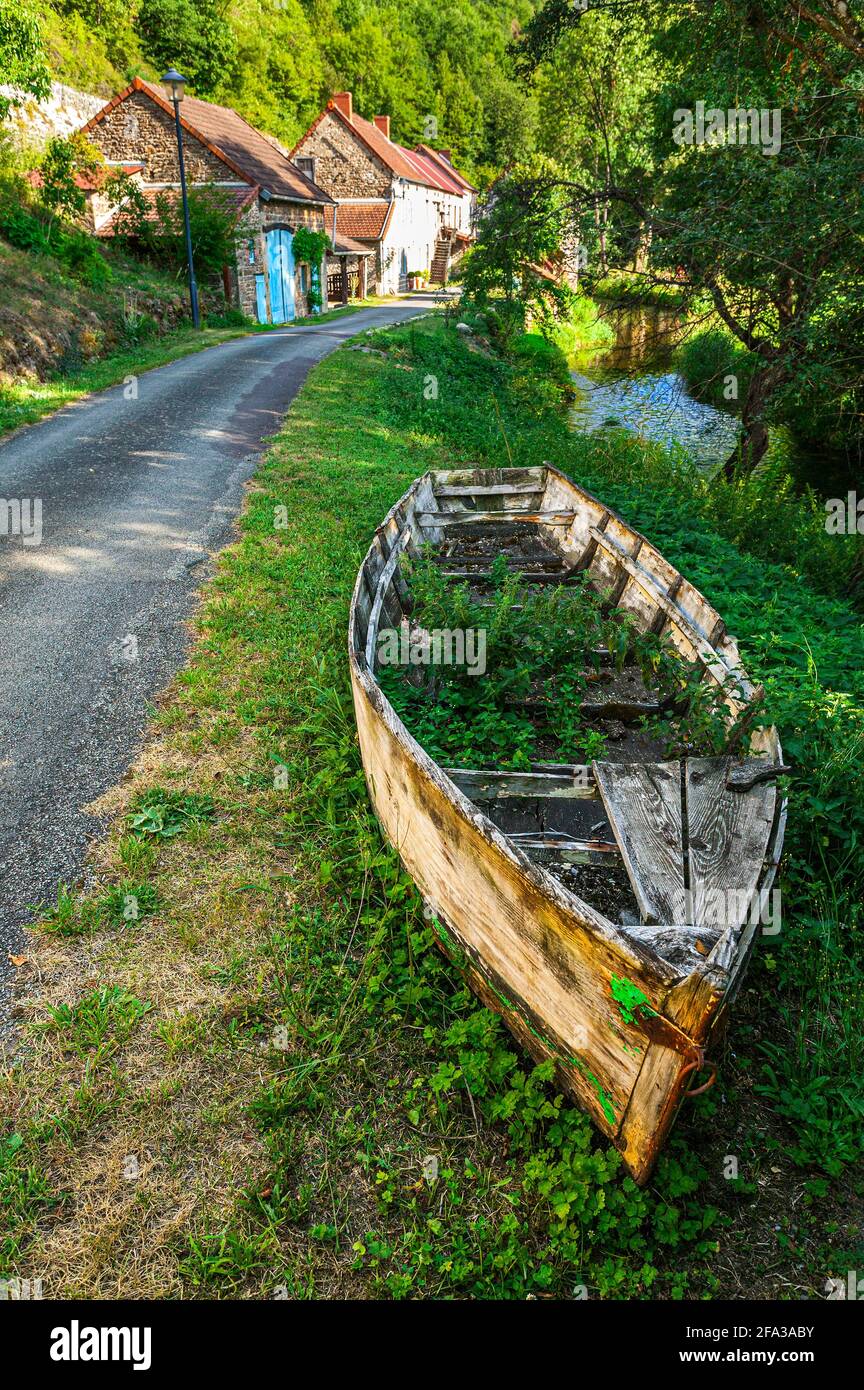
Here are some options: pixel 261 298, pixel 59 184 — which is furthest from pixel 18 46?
pixel 261 298

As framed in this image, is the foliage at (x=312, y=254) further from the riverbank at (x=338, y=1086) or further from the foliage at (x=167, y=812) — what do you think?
the foliage at (x=167, y=812)

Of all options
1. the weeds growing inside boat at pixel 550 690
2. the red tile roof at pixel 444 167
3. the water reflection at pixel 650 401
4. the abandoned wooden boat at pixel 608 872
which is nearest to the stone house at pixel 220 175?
the water reflection at pixel 650 401

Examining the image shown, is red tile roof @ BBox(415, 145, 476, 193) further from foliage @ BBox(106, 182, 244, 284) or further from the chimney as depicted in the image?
foliage @ BBox(106, 182, 244, 284)

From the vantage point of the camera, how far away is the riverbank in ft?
8.66

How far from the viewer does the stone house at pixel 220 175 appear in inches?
1009

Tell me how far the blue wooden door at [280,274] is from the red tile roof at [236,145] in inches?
53.8

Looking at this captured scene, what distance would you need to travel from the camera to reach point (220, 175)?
86.6 feet

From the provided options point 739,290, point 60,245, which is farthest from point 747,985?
point 60,245

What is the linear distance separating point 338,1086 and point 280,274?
3046 cm

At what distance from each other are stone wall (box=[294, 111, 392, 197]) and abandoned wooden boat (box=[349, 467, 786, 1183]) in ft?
147

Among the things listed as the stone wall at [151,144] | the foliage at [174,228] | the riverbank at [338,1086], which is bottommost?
the riverbank at [338,1086]

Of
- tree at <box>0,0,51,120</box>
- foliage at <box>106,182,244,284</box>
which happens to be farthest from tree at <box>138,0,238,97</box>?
tree at <box>0,0,51,120</box>

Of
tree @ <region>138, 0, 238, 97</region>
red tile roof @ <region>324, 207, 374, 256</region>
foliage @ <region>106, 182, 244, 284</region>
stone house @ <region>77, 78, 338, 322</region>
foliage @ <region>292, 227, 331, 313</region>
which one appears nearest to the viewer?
foliage @ <region>106, 182, 244, 284</region>

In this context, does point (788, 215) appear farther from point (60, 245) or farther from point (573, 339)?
point (573, 339)
